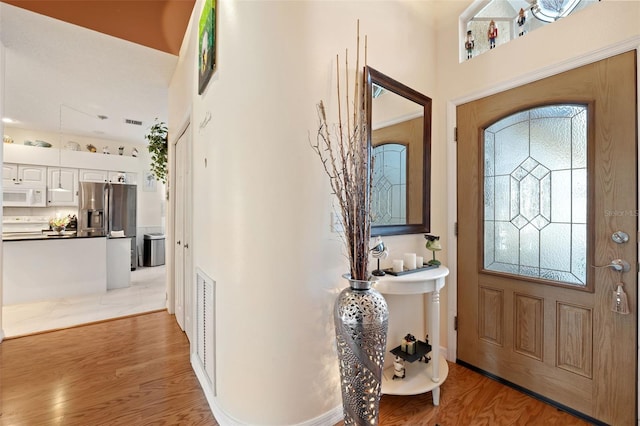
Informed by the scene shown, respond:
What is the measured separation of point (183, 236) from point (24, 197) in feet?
15.7

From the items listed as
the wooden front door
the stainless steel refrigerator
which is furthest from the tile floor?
the wooden front door

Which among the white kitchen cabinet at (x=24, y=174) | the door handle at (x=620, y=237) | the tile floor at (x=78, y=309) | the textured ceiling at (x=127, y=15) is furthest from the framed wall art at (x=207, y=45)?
the white kitchen cabinet at (x=24, y=174)

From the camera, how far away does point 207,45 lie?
1.87 meters

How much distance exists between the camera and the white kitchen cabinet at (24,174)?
5.18 meters

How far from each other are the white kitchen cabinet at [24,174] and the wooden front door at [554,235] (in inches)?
279

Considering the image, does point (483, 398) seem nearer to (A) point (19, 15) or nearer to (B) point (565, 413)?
(B) point (565, 413)

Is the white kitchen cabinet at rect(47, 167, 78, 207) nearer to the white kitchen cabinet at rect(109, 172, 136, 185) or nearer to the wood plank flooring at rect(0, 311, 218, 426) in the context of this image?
the white kitchen cabinet at rect(109, 172, 136, 185)

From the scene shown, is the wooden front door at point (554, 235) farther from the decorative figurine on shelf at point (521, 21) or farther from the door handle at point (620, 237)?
the decorative figurine on shelf at point (521, 21)

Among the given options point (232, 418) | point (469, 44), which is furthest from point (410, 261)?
point (469, 44)

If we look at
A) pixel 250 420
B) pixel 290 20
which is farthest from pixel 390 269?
pixel 290 20

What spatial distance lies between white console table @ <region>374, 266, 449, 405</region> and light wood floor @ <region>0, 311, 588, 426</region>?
0.48 ft

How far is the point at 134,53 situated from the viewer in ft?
9.79

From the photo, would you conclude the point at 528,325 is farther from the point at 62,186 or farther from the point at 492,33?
the point at 62,186

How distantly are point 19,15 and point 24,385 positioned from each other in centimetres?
293
